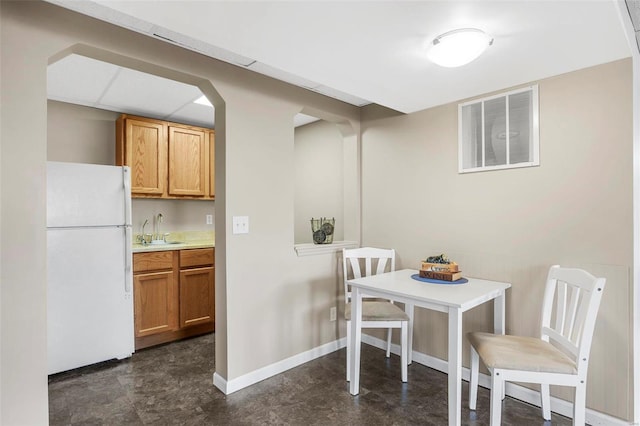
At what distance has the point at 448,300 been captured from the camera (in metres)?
1.79

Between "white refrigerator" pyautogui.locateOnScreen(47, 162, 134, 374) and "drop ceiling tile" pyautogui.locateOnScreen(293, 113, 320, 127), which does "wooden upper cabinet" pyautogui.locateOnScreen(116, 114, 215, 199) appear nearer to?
"white refrigerator" pyautogui.locateOnScreen(47, 162, 134, 374)

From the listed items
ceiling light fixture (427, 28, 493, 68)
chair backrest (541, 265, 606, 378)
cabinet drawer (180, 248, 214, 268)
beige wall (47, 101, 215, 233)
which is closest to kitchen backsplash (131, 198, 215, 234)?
beige wall (47, 101, 215, 233)

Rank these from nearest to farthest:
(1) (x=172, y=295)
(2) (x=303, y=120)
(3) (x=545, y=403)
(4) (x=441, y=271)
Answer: (3) (x=545, y=403) → (4) (x=441, y=271) → (1) (x=172, y=295) → (2) (x=303, y=120)

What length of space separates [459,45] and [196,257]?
2860 millimetres

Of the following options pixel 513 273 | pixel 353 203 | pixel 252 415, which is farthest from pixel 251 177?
pixel 513 273

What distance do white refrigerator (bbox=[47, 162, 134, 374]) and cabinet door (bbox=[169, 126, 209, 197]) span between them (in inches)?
31.2

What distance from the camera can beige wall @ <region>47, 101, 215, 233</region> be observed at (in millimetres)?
3148

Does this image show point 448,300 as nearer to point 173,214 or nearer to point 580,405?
point 580,405

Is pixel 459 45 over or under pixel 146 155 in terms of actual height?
over

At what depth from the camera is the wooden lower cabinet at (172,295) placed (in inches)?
117

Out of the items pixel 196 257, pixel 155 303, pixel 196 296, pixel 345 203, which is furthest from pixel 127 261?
pixel 345 203

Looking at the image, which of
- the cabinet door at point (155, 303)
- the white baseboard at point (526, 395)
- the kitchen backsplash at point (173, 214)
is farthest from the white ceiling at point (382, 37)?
the white baseboard at point (526, 395)

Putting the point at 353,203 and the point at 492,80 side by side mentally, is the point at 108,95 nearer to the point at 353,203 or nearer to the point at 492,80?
the point at 353,203

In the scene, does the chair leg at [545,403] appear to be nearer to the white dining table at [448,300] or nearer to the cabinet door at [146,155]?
the white dining table at [448,300]
